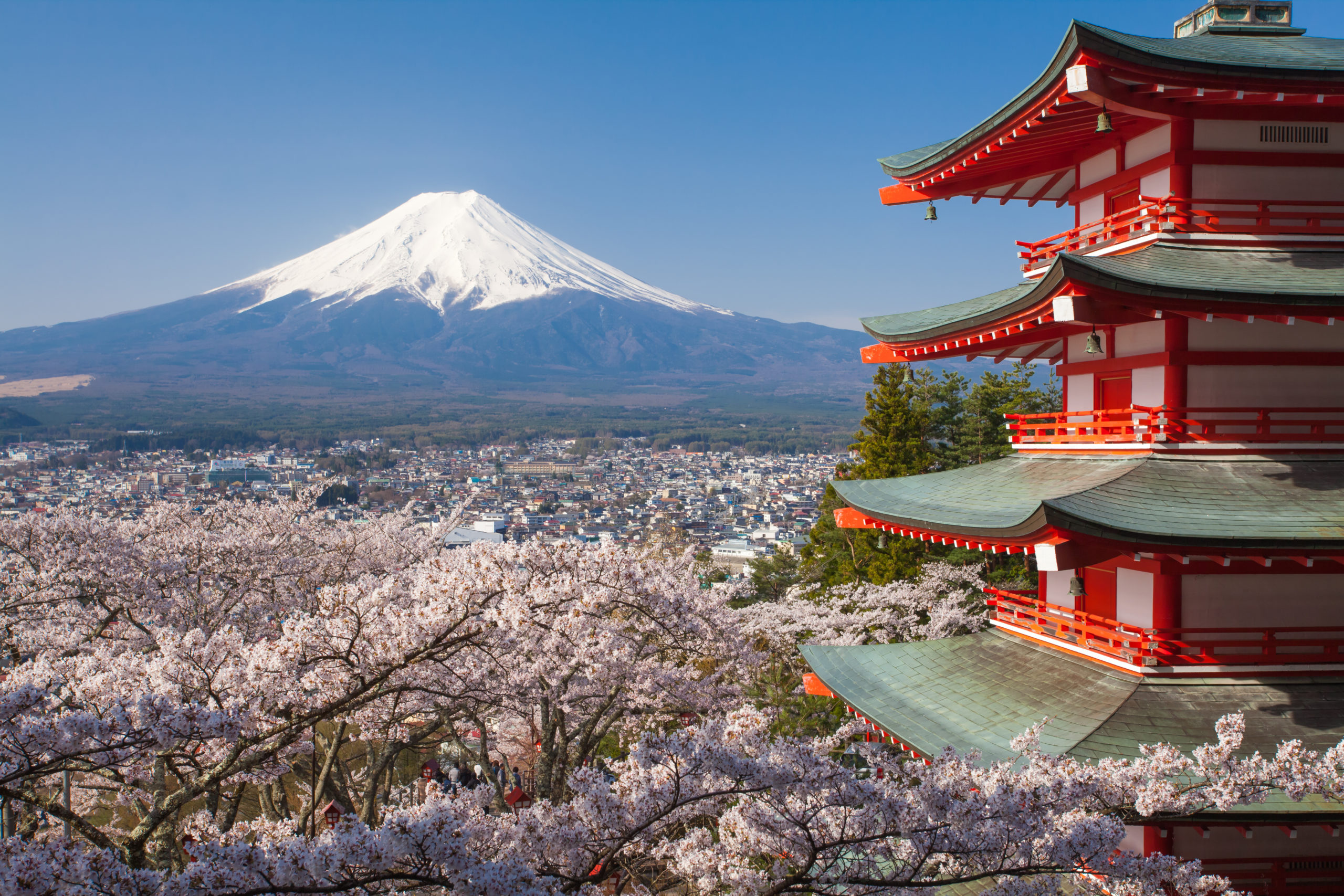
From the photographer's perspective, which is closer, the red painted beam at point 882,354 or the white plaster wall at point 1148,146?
the white plaster wall at point 1148,146

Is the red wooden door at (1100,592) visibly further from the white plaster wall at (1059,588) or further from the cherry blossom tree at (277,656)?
the cherry blossom tree at (277,656)

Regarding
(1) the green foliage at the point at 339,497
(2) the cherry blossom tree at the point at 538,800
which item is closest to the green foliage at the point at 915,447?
(2) the cherry blossom tree at the point at 538,800

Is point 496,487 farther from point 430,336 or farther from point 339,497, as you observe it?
point 430,336

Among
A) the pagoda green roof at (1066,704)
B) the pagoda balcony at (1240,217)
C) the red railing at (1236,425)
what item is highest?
the pagoda balcony at (1240,217)

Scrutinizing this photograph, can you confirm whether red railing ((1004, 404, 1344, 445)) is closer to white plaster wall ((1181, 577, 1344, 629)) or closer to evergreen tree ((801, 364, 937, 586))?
white plaster wall ((1181, 577, 1344, 629))

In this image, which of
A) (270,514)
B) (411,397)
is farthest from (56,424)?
(270,514)

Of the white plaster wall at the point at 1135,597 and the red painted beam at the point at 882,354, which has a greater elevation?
the red painted beam at the point at 882,354

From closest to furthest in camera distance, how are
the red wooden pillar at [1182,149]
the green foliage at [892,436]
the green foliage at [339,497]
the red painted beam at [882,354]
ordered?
the red wooden pillar at [1182,149]
the red painted beam at [882,354]
the green foliage at [892,436]
the green foliage at [339,497]

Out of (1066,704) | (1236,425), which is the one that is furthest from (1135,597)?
(1236,425)

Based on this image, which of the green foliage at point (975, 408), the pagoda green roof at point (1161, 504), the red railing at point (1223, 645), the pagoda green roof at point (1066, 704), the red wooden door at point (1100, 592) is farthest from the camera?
the green foliage at point (975, 408)
